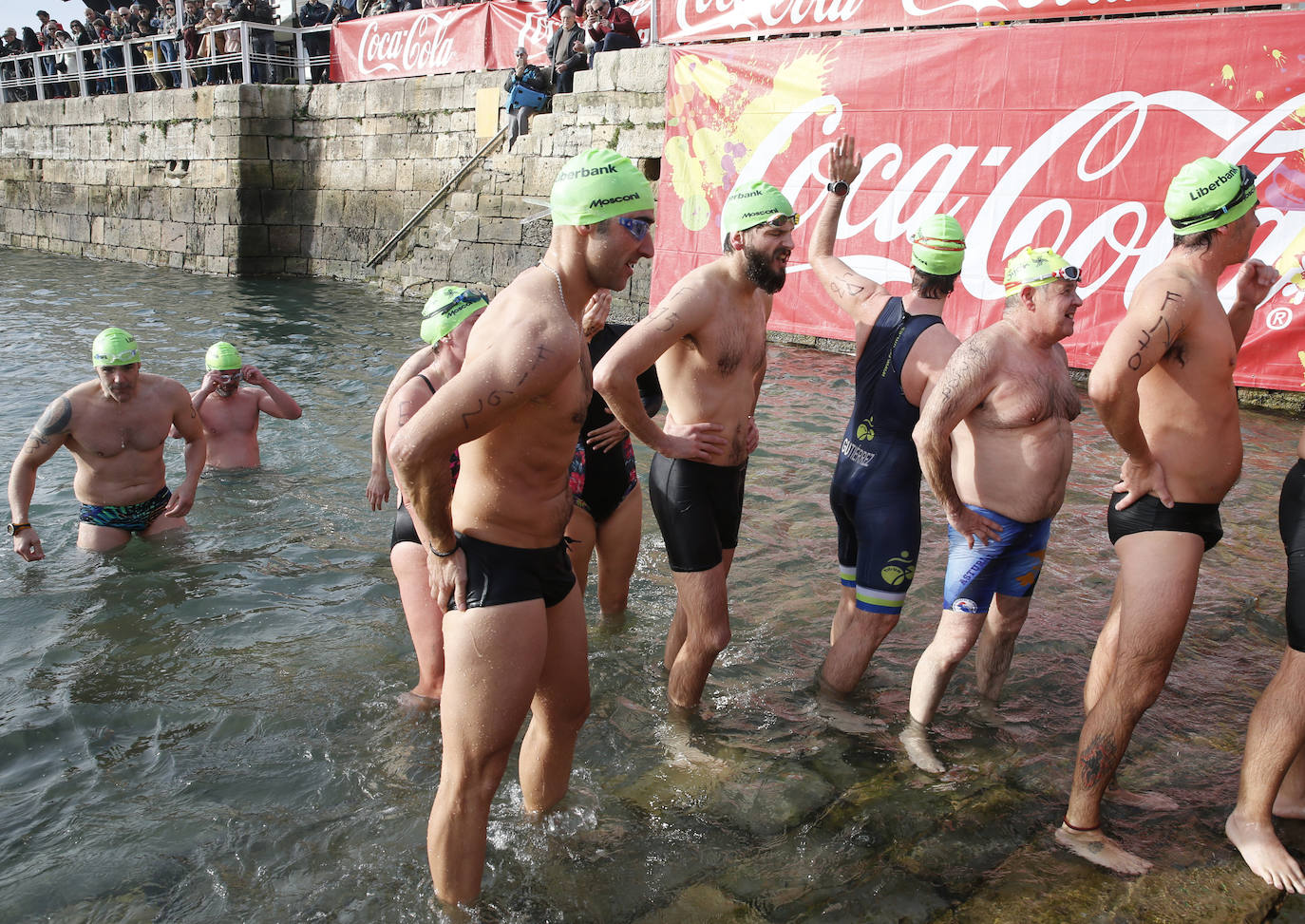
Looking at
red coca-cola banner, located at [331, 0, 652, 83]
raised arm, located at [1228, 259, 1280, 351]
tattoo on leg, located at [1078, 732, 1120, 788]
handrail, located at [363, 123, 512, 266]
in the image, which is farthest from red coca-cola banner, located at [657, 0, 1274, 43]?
tattoo on leg, located at [1078, 732, 1120, 788]

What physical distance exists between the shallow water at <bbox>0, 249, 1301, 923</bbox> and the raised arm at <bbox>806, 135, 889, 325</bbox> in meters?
1.64

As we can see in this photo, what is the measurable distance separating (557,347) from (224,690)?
2.93 m

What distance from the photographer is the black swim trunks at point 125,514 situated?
5.86 m

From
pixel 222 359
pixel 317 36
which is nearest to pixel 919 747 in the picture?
pixel 222 359

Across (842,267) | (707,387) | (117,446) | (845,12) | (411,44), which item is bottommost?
(117,446)

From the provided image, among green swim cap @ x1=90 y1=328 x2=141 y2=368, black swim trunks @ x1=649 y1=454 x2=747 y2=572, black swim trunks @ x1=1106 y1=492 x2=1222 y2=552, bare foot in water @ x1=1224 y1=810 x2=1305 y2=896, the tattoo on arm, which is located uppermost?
black swim trunks @ x1=1106 y1=492 x2=1222 y2=552

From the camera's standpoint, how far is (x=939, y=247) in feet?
12.3

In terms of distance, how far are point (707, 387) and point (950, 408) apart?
88cm

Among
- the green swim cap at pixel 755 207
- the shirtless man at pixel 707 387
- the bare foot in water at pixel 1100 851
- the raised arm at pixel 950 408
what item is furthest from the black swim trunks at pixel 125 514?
the bare foot in water at pixel 1100 851

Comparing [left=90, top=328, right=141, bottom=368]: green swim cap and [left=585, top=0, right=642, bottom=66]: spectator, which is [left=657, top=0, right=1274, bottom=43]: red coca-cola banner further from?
[left=90, top=328, right=141, bottom=368]: green swim cap

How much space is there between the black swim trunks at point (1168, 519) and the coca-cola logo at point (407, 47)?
15.9m

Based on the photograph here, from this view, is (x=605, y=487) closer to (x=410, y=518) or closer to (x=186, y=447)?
(x=410, y=518)

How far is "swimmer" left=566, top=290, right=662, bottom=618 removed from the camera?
450cm

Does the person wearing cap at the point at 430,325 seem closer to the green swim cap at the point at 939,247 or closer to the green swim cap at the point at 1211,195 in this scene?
the green swim cap at the point at 939,247
